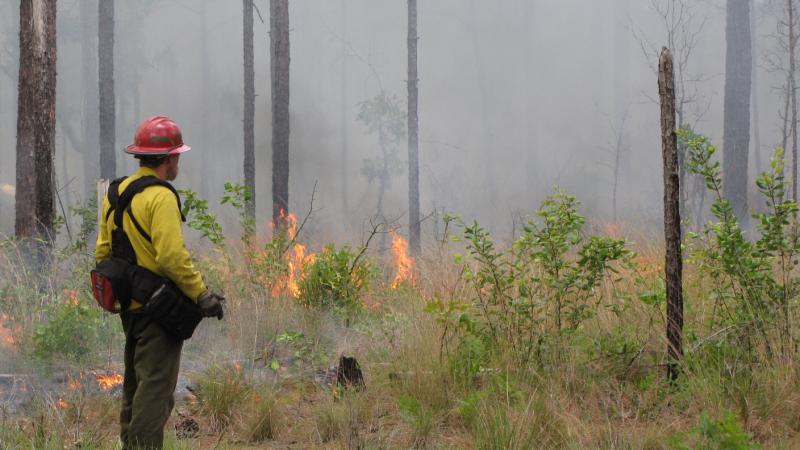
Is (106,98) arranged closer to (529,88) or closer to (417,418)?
(417,418)

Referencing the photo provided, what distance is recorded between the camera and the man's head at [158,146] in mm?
3918

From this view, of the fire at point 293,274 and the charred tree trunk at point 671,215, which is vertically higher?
the charred tree trunk at point 671,215

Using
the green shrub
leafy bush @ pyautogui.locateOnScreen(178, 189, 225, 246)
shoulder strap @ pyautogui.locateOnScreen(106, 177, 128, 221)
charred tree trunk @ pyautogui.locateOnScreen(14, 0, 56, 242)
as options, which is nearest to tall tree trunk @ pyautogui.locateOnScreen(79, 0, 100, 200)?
charred tree trunk @ pyautogui.locateOnScreen(14, 0, 56, 242)

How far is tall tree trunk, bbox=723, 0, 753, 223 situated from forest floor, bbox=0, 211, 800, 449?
963cm

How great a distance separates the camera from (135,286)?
3.77 meters

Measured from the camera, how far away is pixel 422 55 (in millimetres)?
51469

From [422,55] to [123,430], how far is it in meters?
49.2

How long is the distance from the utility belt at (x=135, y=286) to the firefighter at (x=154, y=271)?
28mm

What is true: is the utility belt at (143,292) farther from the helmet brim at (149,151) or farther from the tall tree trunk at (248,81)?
the tall tree trunk at (248,81)

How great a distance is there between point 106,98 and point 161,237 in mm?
16933

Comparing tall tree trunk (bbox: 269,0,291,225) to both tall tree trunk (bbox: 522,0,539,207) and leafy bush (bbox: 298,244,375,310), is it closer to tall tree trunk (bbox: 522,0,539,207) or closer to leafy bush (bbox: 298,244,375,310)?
leafy bush (bbox: 298,244,375,310)

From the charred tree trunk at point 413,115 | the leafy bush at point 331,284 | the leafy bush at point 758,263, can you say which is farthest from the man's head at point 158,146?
the charred tree trunk at point 413,115

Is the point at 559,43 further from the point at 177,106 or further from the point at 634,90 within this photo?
the point at 177,106

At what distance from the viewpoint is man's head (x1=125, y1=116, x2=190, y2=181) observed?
3918mm
